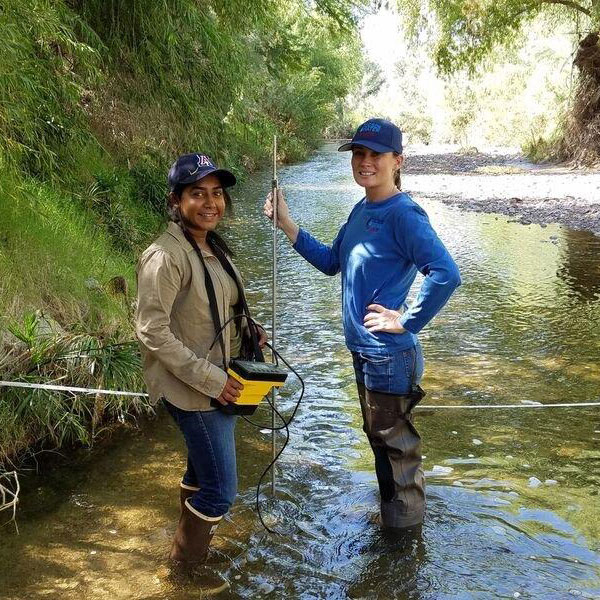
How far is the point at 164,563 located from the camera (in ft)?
10.8

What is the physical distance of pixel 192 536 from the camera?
3.07 m

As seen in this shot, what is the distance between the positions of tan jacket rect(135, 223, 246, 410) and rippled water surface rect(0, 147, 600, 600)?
1.01 m

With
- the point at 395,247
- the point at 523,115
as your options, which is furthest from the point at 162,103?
the point at 523,115

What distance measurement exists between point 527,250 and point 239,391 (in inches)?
370

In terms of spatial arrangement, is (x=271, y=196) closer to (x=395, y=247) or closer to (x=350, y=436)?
(x=395, y=247)

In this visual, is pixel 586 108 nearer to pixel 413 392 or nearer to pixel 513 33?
pixel 513 33

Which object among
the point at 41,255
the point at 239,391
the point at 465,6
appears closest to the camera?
the point at 239,391

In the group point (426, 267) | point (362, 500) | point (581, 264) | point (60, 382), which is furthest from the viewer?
point (581, 264)

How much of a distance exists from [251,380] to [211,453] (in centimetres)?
36

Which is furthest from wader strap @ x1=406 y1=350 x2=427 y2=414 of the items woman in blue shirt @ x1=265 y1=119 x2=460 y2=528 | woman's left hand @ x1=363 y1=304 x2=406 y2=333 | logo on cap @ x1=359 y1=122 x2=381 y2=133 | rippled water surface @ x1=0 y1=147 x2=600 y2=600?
logo on cap @ x1=359 y1=122 x2=381 y2=133

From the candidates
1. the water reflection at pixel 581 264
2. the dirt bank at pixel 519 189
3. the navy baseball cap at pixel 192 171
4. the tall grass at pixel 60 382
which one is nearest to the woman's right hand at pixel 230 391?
the navy baseball cap at pixel 192 171

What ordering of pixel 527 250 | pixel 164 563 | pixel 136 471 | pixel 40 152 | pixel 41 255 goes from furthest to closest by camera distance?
pixel 527 250 < pixel 40 152 < pixel 41 255 < pixel 136 471 < pixel 164 563

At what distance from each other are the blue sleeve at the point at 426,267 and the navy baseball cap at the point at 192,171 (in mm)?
792

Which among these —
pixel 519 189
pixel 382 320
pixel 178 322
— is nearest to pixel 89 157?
pixel 178 322
